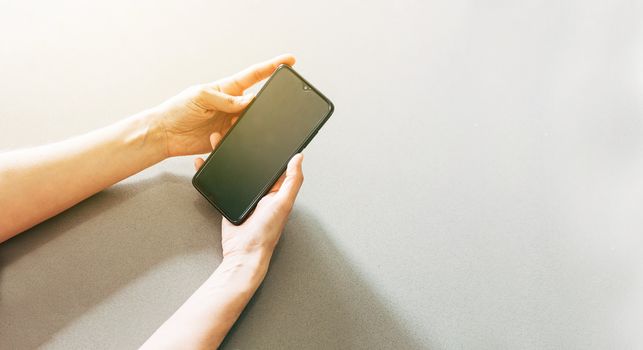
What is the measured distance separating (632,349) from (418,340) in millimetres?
334

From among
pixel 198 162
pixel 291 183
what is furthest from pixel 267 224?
pixel 198 162

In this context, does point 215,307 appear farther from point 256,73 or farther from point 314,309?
point 256,73

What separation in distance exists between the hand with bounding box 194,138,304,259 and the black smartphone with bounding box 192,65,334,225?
3 centimetres

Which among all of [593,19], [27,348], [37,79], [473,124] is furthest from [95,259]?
[593,19]

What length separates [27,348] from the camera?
609 millimetres

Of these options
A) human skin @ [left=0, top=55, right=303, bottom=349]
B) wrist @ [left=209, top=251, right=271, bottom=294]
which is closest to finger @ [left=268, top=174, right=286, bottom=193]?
human skin @ [left=0, top=55, right=303, bottom=349]

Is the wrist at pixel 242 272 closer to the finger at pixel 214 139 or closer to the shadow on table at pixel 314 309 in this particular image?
the shadow on table at pixel 314 309

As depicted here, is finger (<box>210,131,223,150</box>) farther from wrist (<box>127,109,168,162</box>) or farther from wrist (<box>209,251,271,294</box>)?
wrist (<box>209,251,271,294</box>)

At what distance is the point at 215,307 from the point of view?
60 cm

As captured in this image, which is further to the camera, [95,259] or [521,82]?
[521,82]

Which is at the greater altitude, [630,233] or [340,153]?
[630,233]

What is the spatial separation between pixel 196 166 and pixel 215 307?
24cm

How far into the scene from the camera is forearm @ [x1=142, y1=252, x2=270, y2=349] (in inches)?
22.5

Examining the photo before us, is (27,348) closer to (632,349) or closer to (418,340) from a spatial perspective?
Result: (418,340)
